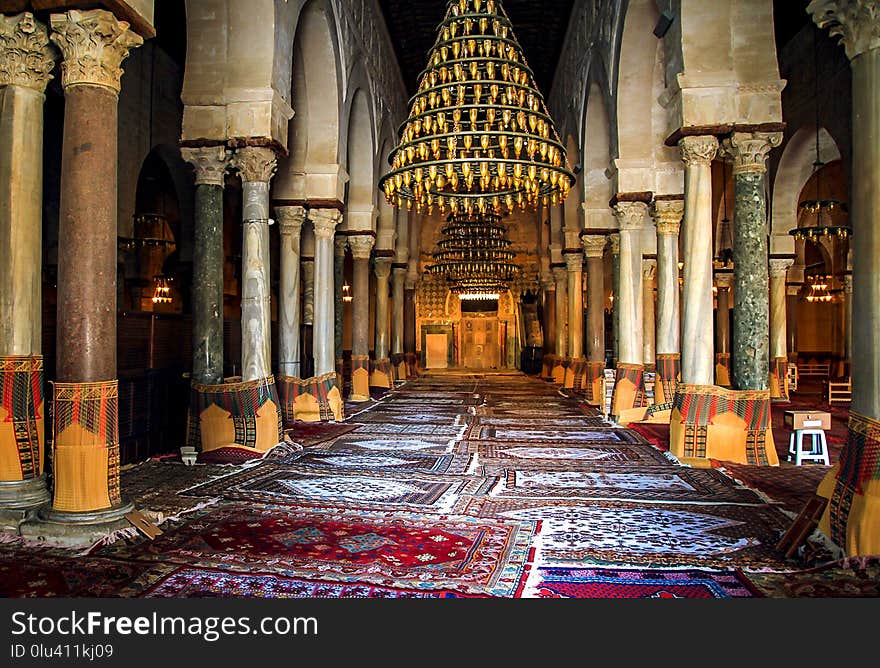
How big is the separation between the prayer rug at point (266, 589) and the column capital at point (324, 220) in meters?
7.74

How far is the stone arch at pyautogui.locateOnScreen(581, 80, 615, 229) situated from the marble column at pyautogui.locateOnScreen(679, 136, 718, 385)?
5.80 m

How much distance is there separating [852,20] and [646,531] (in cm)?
344

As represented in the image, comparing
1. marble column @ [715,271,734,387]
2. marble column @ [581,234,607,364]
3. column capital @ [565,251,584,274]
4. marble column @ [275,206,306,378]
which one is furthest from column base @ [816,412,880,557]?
marble column @ [715,271,734,387]

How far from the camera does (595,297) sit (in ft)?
46.5

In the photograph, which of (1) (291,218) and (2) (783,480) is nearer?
(2) (783,480)

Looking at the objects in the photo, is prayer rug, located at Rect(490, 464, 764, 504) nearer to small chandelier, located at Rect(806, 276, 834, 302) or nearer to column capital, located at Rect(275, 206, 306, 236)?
column capital, located at Rect(275, 206, 306, 236)

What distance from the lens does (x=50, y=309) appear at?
271 inches

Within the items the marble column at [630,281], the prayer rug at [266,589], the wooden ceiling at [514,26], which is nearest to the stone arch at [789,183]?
the marble column at [630,281]

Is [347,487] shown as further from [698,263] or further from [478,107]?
[698,263]

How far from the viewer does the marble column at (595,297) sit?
1382 cm

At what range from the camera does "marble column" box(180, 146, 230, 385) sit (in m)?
7.79

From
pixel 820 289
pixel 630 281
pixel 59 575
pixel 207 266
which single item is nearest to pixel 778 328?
pixel 630 281

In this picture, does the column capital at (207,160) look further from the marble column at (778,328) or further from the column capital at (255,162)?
the marble column at (778,328)

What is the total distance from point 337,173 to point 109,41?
618cm
